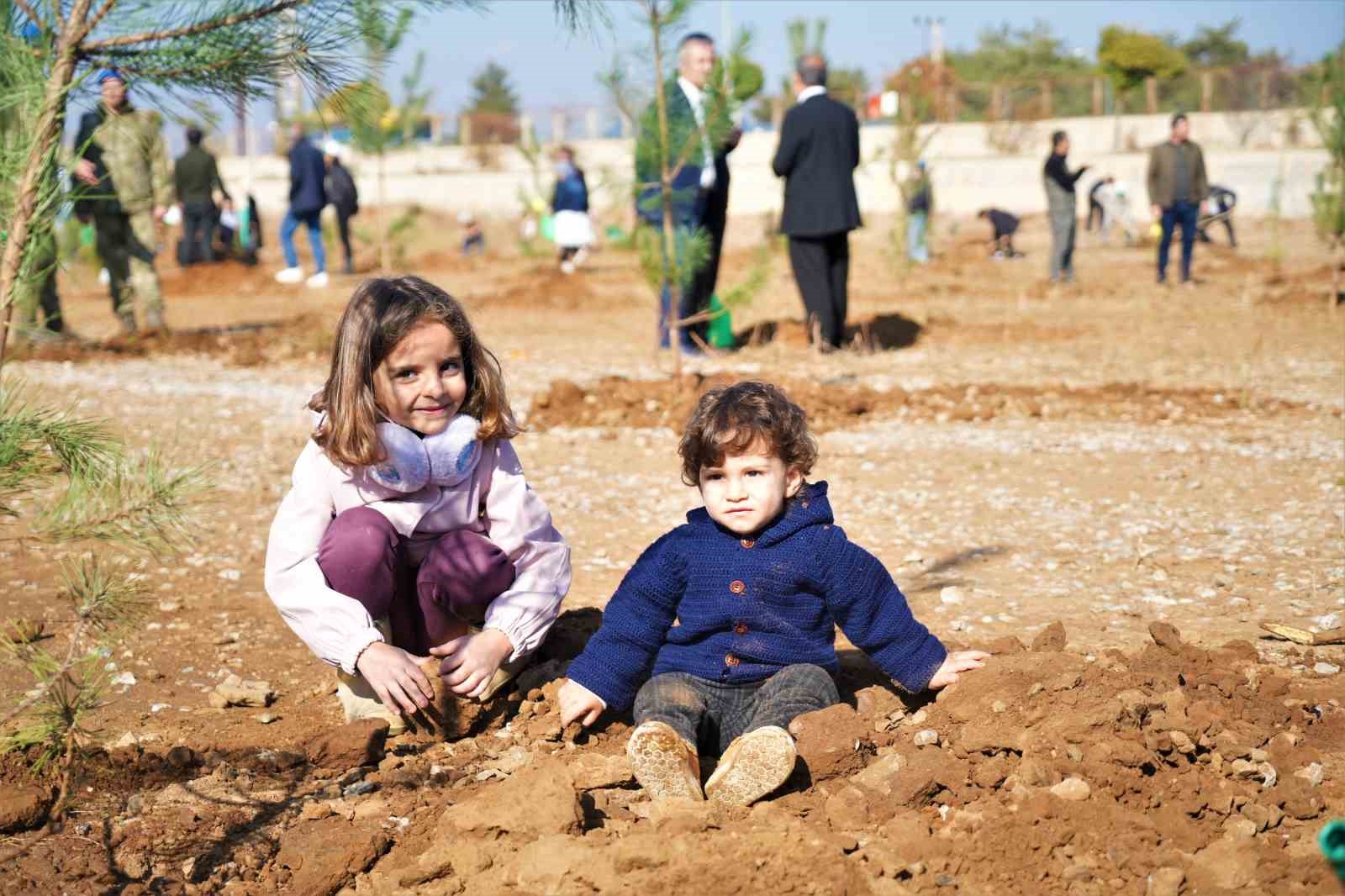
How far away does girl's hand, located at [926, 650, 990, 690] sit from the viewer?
114 inches

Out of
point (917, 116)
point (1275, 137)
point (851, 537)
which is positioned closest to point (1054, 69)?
point (1275, 137)

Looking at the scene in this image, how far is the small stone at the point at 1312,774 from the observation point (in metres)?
2.52

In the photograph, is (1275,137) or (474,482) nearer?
(474,482)

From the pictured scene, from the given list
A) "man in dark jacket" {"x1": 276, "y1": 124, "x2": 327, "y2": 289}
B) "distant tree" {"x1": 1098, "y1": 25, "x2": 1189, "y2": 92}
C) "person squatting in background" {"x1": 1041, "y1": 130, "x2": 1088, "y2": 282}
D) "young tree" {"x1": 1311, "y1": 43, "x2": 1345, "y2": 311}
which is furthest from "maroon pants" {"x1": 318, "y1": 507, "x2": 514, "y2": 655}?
"distant tree" {"x1": 1098, "y1": 25, "x2": 1189, "y2": 92}

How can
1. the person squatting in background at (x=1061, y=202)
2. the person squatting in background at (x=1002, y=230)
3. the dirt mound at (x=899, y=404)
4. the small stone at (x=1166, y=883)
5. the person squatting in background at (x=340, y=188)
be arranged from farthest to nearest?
the person squatting in background at (x=1002, y=230) → the person squatting in background at (x=340, y=188) → the person squatting in background at (x=1061, y=202) → the dirt mound at (x=899, y=404) → the small stone at (x=1166, y=883)

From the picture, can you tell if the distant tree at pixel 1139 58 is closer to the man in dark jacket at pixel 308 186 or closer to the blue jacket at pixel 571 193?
the blue jacket at pixel 571 193

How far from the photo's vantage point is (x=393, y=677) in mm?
2840

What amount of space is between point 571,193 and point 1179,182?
802 cm

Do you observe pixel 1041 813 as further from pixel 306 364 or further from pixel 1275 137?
pixel 1275 137

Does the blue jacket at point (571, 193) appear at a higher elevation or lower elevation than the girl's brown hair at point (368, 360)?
higher

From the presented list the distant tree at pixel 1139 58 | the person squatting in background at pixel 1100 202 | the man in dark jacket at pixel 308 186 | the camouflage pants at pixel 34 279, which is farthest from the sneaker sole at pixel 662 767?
the distant tree at pixel 1139 58

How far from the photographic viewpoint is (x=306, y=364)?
33.1 feet

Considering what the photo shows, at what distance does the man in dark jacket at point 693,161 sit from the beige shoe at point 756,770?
5.55 meters

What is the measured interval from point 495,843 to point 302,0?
1.81 metres
